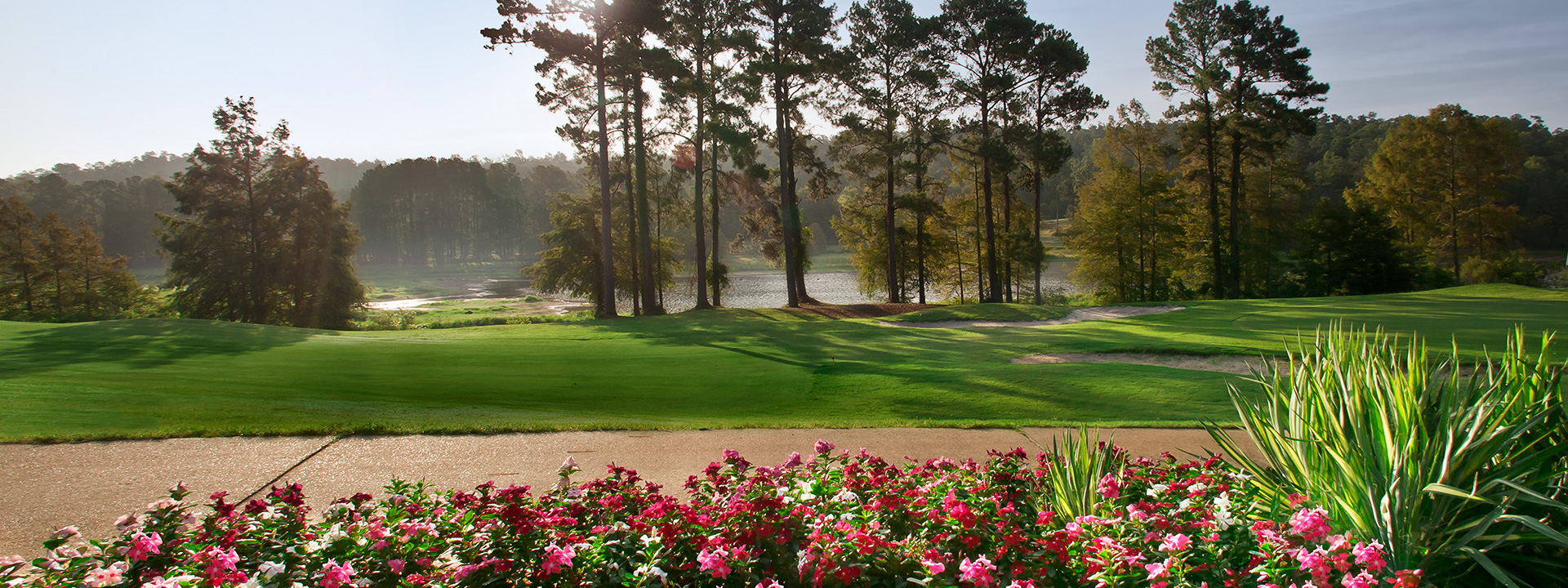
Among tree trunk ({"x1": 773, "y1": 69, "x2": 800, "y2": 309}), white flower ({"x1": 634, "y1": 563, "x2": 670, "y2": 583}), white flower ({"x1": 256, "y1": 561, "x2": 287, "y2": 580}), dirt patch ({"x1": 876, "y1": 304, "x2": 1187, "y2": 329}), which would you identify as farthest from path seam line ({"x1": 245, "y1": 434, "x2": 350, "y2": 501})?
tree trunk ({"x1": 773, "y1": 69, "x2": 800, "y2": 309})

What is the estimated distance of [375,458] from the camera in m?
5.34

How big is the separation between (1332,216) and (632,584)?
39.1 metres

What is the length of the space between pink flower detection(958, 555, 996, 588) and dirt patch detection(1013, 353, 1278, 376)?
29.7 ft

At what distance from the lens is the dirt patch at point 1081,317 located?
2016 centimetres

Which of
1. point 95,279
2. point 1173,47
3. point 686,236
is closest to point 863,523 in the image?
point 1173,47

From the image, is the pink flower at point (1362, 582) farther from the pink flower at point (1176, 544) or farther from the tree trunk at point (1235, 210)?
the tree trunk at point (1235, 210)

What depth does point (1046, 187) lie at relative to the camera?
10612 cm

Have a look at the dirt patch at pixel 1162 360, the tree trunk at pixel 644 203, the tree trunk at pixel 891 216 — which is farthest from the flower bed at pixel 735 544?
the tree trunk at pixel 891 216

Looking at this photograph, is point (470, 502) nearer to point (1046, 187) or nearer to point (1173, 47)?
point (1173, 47)

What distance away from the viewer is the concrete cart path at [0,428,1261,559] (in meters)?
4.29

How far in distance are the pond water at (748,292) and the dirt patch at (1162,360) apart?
77.7 feet

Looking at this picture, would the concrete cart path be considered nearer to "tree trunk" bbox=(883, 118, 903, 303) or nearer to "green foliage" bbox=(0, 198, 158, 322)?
"tree trunk" bbox=(883, 118, 903, 303)

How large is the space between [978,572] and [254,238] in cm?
3724

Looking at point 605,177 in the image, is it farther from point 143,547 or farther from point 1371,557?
point 1371,557
